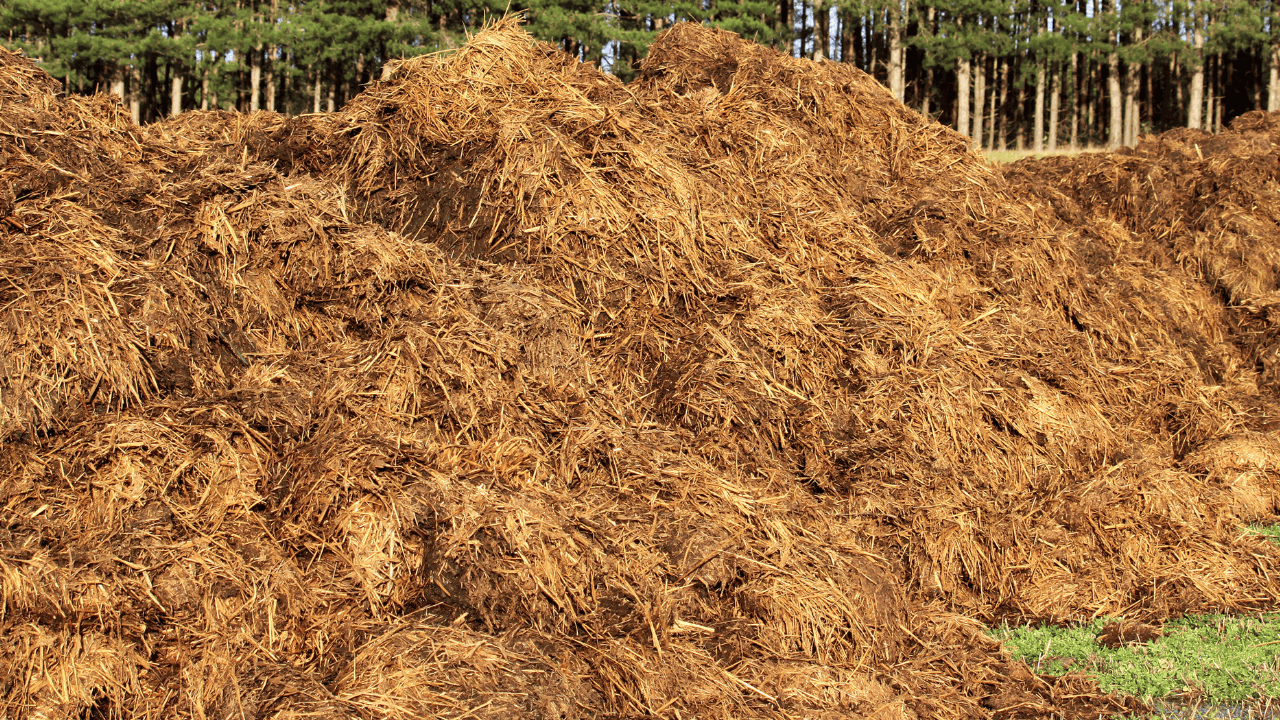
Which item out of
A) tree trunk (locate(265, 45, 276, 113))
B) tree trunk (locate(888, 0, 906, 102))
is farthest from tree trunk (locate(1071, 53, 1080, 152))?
tree trunk (locate(265, 45, 276, 113))

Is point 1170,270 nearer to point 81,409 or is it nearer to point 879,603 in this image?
point 879,603

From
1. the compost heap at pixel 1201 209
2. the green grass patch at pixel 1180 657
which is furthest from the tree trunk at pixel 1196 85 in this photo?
the green grass patch at pixel 1180 657

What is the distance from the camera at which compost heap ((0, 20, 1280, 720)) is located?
3.41m

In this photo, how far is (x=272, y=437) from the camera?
13.2ft

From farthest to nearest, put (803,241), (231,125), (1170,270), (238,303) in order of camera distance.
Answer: (1170,270) < (231,125) < (803,241) < (238,303)

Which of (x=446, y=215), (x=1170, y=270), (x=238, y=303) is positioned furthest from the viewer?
(x=1170, y=270)

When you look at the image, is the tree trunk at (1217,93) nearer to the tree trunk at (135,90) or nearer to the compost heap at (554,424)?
the compost heap at (554,424)

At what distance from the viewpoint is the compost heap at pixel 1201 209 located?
27.2ft

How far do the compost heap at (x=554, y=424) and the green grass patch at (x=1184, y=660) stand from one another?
192mm

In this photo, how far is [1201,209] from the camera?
360 inches

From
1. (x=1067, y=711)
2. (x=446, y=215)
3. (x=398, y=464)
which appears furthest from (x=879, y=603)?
(x=446, y=215)

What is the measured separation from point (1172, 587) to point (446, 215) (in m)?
4.46

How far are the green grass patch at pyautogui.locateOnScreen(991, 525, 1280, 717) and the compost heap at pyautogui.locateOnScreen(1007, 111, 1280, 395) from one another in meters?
4.18

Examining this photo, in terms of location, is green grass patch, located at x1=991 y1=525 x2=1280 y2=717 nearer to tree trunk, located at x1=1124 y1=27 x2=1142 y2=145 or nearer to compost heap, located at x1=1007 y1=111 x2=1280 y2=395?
compost heap, located at x1=1007 y1=111 x2=1280 y2=395
